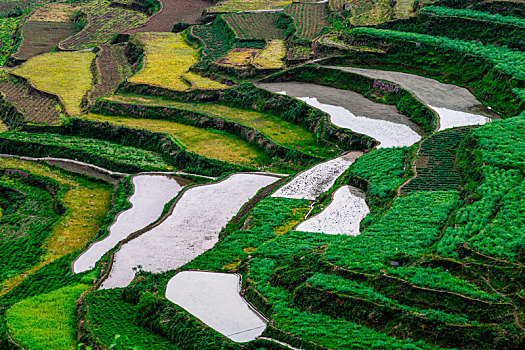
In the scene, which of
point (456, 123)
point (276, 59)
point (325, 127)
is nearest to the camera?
point (456, 123)

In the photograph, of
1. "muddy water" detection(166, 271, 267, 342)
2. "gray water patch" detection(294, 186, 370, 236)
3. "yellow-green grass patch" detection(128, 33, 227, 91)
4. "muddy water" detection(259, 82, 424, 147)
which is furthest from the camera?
"yellow-green grass patch" detection(128, 33, 227, 91)

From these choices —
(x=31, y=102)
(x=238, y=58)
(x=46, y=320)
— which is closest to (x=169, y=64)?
(x=238, y=58)

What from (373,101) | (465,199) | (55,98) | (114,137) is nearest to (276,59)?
(373,101)

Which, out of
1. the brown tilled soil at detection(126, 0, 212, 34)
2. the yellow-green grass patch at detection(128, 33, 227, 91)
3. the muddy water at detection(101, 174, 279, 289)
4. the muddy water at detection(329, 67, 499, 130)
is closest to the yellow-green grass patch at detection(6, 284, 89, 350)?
the muddy water at detection(101, 174, 279, 289)

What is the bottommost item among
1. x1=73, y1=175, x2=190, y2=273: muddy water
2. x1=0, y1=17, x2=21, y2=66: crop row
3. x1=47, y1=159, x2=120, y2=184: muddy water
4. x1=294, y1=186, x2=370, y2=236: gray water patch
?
x1=0, y1=17, x2=21, y2=66: crop row

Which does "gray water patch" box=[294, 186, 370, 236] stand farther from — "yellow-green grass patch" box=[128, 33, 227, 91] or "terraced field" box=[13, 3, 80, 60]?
"terraced field" box=[13, 3, 80, 60]

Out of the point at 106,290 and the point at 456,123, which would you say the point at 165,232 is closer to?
the point at 106,290
